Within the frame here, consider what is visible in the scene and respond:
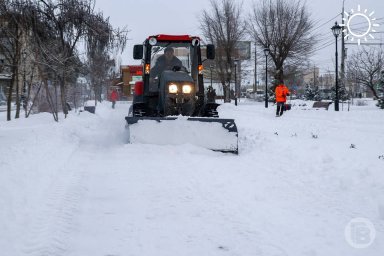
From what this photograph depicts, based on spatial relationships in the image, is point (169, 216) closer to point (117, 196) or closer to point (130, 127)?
point (117, 196)

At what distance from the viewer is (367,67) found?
2427 centimetres

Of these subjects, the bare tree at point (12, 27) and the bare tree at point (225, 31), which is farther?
the bare tree at point (225, 31)

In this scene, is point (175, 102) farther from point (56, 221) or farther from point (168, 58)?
point (56, 221)

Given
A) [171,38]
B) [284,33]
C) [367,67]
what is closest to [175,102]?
[171,38]

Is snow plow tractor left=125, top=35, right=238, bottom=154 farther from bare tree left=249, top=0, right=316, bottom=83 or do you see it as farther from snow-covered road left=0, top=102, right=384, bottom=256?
bare tree left=249, top=0, right=316, bottom=83

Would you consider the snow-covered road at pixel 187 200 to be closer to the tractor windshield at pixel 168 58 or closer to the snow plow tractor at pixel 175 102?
the snow plow tractor at pixel 175 102

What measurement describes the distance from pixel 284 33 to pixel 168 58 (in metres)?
28.9

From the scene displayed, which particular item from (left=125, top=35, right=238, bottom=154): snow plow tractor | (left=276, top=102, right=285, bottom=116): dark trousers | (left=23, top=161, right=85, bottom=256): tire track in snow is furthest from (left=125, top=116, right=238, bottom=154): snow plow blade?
(left=276, top=102, right=285, bottom=116): dark trousers

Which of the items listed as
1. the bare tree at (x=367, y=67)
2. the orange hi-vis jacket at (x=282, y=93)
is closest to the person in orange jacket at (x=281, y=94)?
the orange hi-vis jacket at (x=282, y=93)

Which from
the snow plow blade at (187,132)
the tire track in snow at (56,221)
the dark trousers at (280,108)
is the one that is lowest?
the tire track in snow at (56,221)

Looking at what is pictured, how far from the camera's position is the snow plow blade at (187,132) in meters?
8.62

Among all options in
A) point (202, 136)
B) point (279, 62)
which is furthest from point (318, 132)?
point (279, 62)

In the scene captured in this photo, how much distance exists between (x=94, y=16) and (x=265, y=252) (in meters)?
13.3

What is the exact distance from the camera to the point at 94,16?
15.0 meters
